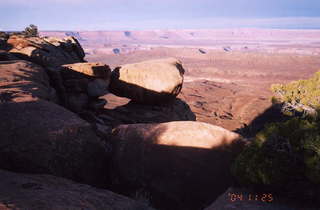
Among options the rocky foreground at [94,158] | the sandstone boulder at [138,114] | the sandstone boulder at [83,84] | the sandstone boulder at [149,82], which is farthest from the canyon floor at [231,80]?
the rocky foreground at [94,158]

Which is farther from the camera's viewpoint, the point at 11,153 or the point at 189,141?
the point at 189,141

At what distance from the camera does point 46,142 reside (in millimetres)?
8125

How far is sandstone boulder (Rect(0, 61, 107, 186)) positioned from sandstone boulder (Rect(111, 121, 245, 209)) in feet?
3.12

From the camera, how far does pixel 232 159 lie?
368 inches

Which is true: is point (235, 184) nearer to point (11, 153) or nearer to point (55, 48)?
point (11, 153)

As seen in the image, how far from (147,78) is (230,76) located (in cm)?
10118

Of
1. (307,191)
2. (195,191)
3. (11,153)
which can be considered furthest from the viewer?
(195,191)

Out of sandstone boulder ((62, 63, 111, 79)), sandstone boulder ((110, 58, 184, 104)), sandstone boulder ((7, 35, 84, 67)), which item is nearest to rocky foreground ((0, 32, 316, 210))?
sandstone boulder ((7, 35, 84, 67))

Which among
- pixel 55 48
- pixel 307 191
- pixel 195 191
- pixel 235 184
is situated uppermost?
pixel 55 48

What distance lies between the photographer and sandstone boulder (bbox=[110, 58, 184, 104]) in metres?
16.3

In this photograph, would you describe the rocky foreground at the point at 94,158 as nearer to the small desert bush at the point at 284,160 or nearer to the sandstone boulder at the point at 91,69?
the small desert bush at the point at 284,160

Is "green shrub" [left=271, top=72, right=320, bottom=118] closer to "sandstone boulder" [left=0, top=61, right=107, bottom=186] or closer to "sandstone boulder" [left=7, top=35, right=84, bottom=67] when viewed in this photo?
"sandstone boulder" [left=0, top=61, right=107, bottom=186]

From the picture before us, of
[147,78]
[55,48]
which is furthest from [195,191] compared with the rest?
[55,48]

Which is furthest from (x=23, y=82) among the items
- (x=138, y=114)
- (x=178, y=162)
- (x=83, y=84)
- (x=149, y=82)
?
(x=178, y=162)
